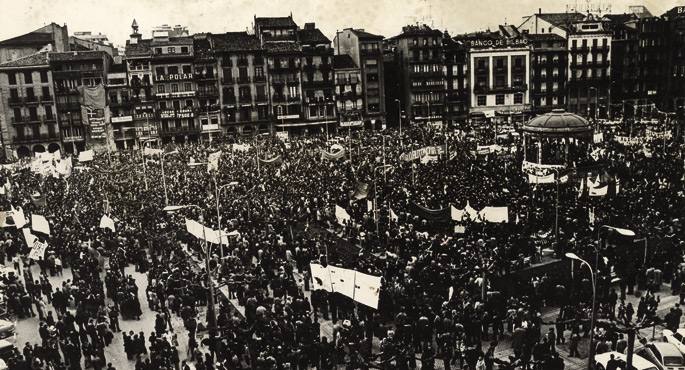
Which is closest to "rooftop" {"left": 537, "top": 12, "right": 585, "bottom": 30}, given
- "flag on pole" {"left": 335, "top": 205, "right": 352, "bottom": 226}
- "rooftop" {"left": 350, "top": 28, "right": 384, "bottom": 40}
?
"rooftop" {"left": 350, "top": 28, "right": 384, "bottom": 40}

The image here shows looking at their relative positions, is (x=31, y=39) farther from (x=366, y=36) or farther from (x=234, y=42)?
(x=366, y=36)

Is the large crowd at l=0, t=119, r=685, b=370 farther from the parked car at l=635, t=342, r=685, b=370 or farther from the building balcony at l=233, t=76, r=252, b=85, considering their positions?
the building balcony at l=233, t=76, r=252, b=85

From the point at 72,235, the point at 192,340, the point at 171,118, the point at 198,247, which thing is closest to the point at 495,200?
the point at 198,247

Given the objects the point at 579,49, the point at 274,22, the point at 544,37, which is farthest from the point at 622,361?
the point at 579,49

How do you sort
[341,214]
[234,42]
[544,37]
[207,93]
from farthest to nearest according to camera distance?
[544,37] → [234,42] → [207,93] → [341,214]

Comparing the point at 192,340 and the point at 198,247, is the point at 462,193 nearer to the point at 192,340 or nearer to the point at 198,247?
the point at 198,247
